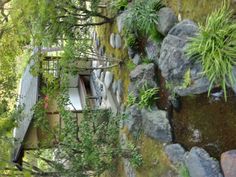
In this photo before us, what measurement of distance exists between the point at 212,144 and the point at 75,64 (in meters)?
1.96

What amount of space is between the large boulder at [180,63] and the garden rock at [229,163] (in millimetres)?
564

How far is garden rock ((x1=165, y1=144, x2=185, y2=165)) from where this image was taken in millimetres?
3074

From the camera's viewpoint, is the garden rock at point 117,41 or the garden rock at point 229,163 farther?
the garden rock at point 117,41

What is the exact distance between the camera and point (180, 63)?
9.73ft

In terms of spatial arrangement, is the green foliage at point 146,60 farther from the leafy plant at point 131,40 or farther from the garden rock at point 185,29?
the garden rock at point 185,29

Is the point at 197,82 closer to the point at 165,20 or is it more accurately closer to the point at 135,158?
the point at 165,20

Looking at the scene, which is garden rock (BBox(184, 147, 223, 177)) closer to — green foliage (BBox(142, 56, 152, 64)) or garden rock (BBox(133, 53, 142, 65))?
green foliage (BBox(142, 56, 152, 64))

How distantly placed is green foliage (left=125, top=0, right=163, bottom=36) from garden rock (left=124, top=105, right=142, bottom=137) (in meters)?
0.82

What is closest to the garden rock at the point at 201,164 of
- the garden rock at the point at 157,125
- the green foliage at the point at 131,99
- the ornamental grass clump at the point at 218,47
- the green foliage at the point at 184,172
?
the green foliage at the point at 184,172

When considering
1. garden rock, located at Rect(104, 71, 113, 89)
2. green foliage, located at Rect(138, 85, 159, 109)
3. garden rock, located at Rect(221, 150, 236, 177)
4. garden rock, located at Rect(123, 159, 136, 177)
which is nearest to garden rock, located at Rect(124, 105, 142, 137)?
green foliage, located at Rect(138, 85, 159, 109)

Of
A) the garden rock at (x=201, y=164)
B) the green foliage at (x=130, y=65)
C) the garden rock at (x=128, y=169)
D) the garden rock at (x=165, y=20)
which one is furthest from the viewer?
the green foliage at (x=130, y=65)

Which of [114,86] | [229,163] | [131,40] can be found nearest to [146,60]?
[131,40]

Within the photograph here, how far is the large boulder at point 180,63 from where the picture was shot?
2875 millimetres

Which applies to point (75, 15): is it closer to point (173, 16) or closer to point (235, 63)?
point (173, 16)
